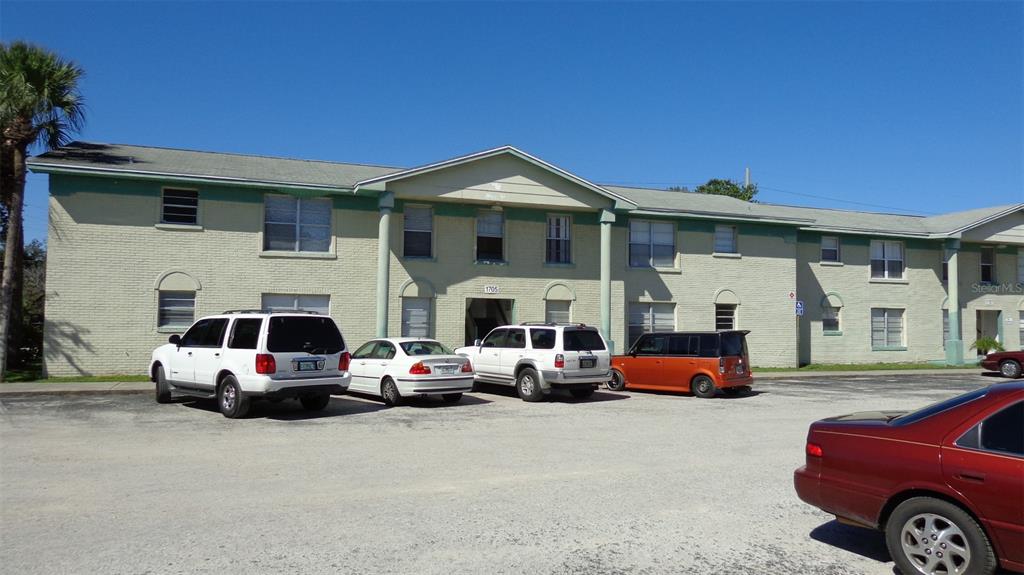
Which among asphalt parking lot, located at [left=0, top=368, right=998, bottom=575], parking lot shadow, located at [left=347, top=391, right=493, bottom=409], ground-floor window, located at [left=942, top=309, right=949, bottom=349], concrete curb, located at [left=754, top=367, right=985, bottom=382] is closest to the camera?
asphalt parking lot, located at [left=0, top=368, right=998, bottom=575]

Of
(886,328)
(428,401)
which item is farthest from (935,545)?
(886,328)

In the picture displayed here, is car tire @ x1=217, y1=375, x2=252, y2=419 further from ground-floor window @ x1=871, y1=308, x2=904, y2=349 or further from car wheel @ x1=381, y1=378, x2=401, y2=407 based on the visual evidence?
ground-floor window @ x1=871, y1=308, x2=904, y2=349

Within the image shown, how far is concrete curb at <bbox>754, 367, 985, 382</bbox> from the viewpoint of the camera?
24281mm

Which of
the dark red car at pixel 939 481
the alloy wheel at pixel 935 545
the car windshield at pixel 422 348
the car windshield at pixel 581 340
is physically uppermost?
the car windshield at pixel 581 340

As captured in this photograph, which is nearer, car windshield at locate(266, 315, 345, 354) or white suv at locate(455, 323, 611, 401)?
car windshield at locate(266, 315, 345, 354)

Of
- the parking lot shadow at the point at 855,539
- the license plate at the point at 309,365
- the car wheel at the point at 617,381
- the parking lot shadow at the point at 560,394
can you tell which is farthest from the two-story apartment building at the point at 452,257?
the parking lot shadow at the point at 855,539

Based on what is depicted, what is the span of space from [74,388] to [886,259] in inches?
1178

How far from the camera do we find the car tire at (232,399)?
42.0ft

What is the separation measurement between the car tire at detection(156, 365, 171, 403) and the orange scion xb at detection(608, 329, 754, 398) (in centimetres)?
1071

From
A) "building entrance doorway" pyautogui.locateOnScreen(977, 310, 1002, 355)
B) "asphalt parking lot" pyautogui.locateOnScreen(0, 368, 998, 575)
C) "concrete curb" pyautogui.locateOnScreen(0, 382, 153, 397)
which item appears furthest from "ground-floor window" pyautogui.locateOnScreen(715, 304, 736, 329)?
"concrete curb" pyautogui.locateOnScreen(0, 382, 153, 397)

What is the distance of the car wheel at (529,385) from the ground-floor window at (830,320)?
17579mm

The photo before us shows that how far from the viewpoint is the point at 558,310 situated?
24.8m

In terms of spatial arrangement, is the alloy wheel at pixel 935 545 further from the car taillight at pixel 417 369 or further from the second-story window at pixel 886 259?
the second-story window at pixel 886 259

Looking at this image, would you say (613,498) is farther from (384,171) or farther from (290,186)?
(384,171)
